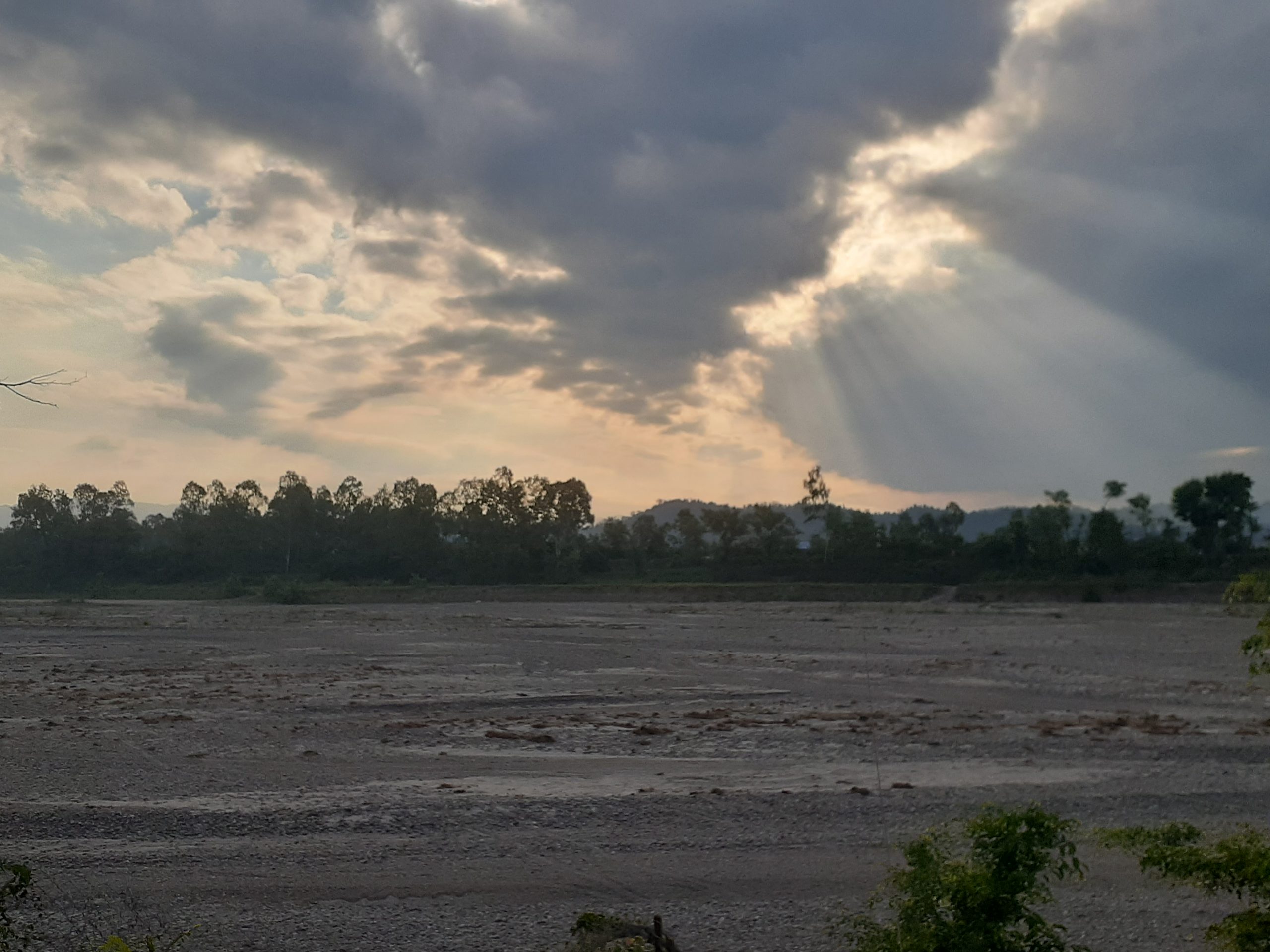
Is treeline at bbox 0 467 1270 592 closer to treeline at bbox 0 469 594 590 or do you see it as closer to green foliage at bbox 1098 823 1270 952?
treeline at bbox 0 469 594 590

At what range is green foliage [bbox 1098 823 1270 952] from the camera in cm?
421

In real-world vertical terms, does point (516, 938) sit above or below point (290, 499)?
below

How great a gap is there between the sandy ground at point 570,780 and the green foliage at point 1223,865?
5.40 ft

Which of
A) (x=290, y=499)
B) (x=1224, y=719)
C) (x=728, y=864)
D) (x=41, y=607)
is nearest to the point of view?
(x=728, y=864)

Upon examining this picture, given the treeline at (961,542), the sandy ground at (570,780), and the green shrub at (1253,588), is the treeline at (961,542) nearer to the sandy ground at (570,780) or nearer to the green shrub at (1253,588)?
the sandy ground at (570,780)

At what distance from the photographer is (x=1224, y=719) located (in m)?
20.0

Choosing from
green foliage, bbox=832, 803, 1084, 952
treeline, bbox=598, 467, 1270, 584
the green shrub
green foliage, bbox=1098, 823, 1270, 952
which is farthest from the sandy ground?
treeline, bbox=598, 467, 1270, 584

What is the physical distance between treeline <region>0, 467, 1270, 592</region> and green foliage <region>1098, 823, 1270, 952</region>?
83.2 m

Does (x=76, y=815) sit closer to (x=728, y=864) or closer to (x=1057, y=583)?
(x=728, y=864)

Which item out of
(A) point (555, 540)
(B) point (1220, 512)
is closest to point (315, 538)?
(A) point (555, 540)

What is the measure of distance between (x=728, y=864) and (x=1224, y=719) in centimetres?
1493

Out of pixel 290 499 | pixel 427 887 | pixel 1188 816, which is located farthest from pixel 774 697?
pixel 290 499

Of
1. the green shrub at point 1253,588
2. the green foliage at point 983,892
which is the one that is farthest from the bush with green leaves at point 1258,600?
the green foliage at point 983,892

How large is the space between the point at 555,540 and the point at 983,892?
102m
